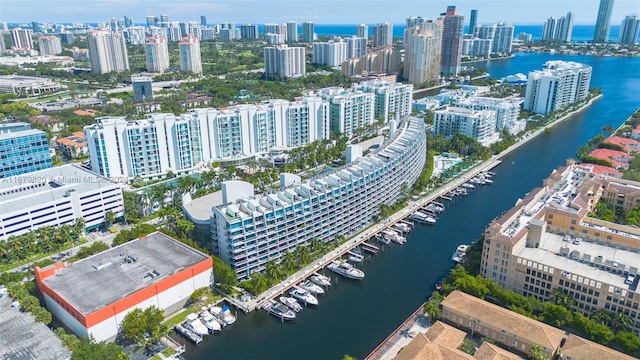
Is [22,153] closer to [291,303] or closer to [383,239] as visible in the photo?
[291,303]

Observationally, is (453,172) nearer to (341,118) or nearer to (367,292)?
(341,118)

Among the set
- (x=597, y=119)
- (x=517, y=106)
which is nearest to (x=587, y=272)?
(x=517, y=106)

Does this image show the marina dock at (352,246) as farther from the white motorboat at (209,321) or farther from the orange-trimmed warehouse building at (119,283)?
the orange-trimmed warehouse building at (119,283)

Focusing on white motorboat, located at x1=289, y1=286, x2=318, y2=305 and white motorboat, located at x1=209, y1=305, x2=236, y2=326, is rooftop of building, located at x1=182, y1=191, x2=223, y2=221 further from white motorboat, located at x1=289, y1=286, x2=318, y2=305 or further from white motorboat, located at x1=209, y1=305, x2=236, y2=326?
white motorboat, located at x1=289, y1=286, x2=318, y2=305

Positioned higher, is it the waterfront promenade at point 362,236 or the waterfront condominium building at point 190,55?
the waterfront condominium building at point 190,55

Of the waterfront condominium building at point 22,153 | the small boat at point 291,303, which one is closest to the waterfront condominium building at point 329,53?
the waterfront condominium building at point 22,153
